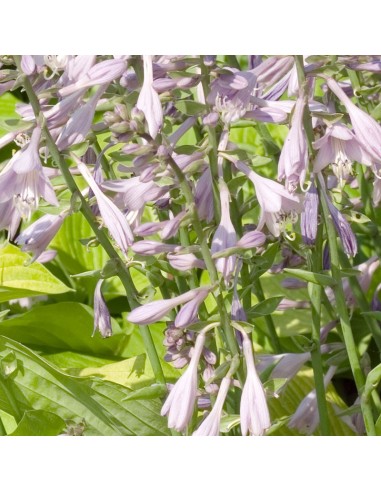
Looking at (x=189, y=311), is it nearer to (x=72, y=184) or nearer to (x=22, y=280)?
(x=72, y=184)

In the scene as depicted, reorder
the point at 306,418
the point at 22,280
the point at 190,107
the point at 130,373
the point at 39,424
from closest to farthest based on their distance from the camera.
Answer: the point at 190,107 < the point at 39,424 < the point at 306,418 < the point at 130,373 < the point at 22,280

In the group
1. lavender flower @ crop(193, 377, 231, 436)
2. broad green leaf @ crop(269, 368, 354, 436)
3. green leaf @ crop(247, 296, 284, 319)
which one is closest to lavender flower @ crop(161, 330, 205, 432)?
lavender flower @ crop(193, 377, 231, 436)

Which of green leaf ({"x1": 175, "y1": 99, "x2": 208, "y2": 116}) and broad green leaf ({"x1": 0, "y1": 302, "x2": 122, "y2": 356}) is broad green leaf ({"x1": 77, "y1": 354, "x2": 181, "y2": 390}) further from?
green leaf ({"x1": 175, "y1": 99, "x2": 208, "y2": 116})

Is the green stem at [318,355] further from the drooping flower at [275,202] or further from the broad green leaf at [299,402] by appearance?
the broad green leaf at [299,402]

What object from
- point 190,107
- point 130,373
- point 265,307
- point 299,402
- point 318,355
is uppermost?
point 190,107

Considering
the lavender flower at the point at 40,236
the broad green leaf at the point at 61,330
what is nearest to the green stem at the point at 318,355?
the lavender flower at the point at 40,236

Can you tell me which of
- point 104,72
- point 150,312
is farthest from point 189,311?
point 104,72

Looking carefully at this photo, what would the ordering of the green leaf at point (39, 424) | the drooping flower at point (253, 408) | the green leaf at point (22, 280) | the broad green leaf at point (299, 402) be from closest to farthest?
the drooping flower at point (253, 408) → the green leaf at point (39, 424) → the broad green leaf at point (299, 402) → the green leaf at point (22, 280)
